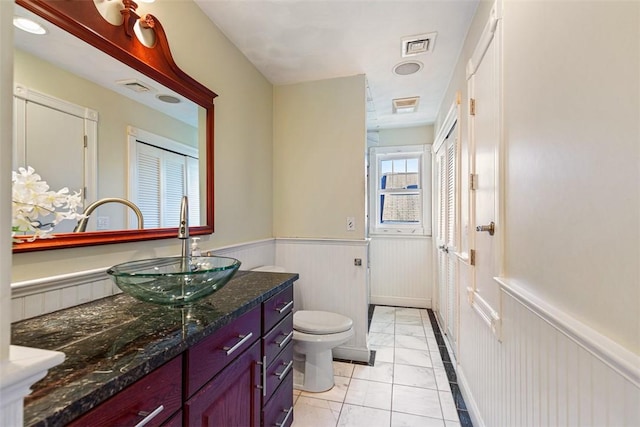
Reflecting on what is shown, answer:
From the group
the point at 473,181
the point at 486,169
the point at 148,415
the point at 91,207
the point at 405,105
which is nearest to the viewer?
the point at 148,415

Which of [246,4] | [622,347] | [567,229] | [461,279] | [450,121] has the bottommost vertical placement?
[461,279]

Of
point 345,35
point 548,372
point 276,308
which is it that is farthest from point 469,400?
point 345,35

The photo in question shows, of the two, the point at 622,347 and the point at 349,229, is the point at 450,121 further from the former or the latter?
the point at 622,347

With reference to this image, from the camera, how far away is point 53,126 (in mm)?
981

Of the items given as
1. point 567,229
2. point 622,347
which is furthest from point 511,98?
point 622,347

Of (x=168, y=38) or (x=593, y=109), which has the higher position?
(x=168, y=38)

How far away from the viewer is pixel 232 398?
41.8 inches

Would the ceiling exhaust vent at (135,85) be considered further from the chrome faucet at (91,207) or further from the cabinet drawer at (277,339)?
the cabinet drawer at (277,339)

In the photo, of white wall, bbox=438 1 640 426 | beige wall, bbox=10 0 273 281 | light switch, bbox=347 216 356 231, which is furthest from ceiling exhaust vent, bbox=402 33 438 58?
light switch, bbox=347 216 356 231

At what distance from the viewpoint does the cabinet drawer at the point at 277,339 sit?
1314 mm

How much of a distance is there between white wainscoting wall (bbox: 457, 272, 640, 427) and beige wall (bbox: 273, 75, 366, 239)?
1332 mm

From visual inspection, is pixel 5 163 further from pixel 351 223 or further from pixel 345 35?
pixel 351 223

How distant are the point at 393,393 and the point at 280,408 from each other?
91 cm

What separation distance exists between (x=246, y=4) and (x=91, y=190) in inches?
53.0
